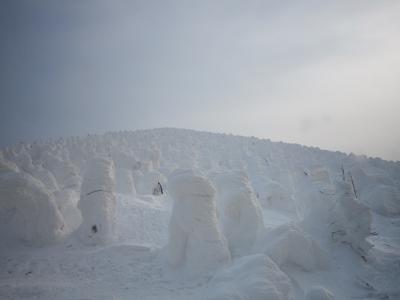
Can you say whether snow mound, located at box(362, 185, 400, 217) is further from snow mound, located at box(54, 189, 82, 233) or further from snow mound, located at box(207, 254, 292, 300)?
snow mound, located at box(54, 189, 82, 233)

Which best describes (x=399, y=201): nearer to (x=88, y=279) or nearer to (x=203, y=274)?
(x=203, y=274)

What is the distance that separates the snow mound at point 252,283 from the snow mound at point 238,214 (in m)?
5.04

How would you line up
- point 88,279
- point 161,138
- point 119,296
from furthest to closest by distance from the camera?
point 161,138
point 88,279
point 119,296

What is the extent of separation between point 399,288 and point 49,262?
13.1 metres

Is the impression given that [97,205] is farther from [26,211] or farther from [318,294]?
[318,294]

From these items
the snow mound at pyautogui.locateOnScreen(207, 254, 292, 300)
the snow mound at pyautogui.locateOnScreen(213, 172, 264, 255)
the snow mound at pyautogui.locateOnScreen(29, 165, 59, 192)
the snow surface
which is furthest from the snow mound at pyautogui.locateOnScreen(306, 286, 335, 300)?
the snow mound at pyautogui.locateOnScreen(29, 165, 59, 192)

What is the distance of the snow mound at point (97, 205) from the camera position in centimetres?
1471

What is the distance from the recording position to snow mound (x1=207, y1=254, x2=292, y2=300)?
817cm

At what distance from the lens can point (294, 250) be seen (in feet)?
41.8

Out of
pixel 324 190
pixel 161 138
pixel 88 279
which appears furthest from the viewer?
pixel 161 138

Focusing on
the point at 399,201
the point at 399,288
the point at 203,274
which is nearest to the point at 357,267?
the point at 399,288

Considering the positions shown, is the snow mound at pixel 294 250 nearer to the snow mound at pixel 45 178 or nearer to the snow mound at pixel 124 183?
the snow mound at pixel 124 183

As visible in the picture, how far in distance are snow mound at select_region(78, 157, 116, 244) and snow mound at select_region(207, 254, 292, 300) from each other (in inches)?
281

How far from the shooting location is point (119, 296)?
10.7m
